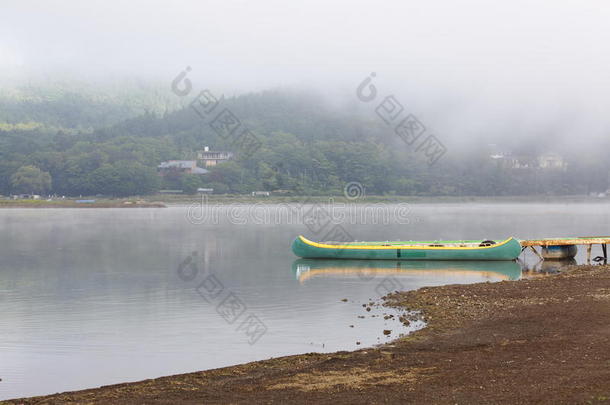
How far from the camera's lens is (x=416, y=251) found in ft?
154

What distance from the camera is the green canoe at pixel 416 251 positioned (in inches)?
1829

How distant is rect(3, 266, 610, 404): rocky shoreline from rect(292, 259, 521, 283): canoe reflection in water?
17239 mm

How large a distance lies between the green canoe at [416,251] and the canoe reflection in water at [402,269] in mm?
361

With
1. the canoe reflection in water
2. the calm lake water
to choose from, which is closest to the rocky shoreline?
the calm lake water


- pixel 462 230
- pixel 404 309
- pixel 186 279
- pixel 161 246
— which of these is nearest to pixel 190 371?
pixel 404 309

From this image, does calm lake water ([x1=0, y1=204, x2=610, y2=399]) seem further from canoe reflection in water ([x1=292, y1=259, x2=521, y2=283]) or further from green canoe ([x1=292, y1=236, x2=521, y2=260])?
green canoe ([x1=292, y1=236, x2=521, y2=260])

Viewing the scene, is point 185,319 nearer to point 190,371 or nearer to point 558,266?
point 190,371

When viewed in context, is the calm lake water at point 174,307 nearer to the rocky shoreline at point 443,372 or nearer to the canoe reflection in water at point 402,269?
the canoe reflection in water at point 402,269

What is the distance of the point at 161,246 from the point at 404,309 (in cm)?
3954

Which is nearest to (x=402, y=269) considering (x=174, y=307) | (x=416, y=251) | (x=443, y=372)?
(x=416, y=251)

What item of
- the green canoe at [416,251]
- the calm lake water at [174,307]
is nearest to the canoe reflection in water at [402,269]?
the calm lake water at [174,307]

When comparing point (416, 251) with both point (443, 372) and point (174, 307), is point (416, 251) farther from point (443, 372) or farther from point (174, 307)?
point (443, 372)

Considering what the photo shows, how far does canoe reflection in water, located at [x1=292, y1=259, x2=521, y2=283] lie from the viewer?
41.2 m

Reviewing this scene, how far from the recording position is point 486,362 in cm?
1686
